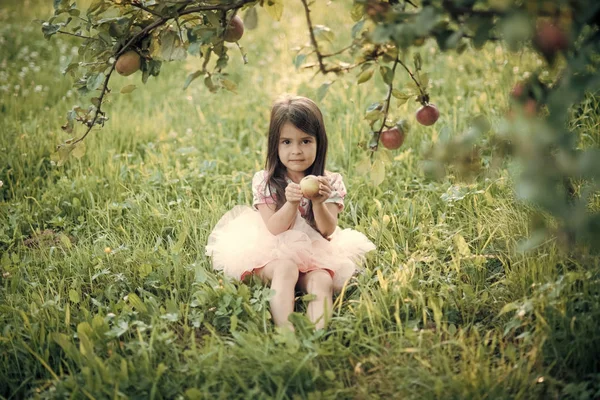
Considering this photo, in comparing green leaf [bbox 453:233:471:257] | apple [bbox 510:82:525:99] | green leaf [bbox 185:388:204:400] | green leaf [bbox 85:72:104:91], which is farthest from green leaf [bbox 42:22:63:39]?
green leaf [bbox 453:233:471:257]

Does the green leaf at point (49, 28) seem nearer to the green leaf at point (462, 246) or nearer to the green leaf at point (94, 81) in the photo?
the green leaf at point (94, 81)

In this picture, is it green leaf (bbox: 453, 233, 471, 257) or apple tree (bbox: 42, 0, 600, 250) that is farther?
green leaf (bbox: 453, 233, 471, 257)

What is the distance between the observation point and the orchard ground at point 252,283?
1970 millimetres

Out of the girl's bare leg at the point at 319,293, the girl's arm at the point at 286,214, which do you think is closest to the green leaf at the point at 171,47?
the girl's arm at the point at 286,214

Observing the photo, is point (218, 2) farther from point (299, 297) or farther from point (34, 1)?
point (34, 1)

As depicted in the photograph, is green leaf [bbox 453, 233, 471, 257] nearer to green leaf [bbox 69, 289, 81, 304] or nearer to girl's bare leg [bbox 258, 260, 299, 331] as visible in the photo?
girl's bare leg [bbox 258, 260, 299, 331]

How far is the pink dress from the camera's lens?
2.60 meters

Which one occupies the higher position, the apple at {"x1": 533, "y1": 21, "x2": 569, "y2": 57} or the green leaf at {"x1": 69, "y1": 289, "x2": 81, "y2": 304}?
the apple at {"x1": 533, "y1": 21, "x2": 569, "y2": 57}

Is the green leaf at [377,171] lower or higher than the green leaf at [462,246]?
higher

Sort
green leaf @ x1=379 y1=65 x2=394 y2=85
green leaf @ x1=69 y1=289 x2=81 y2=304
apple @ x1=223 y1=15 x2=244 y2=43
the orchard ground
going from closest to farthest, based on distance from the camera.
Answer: green leaf @ x1=379 y1=65 x2=394 y2=85 → the orchard ground → apple @ x1=223 y1=15 x2=244 y2=43 → green leaf @ x1=69 y1=289 x2=81 y2=304

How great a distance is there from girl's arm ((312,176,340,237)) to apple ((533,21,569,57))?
1294 mm

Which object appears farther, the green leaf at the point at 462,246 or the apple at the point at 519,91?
the green leaf at the point at 462,246

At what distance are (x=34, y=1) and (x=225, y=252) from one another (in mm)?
6961

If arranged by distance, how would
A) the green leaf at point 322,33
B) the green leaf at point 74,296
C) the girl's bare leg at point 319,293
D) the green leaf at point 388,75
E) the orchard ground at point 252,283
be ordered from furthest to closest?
1. the green leaf at point 74,296
2. the girl's bare leg at point 319,293
3. the orchard ground at point 252,283
4. the green leaf at point 322,33
5. the green leaf at point 388,75
